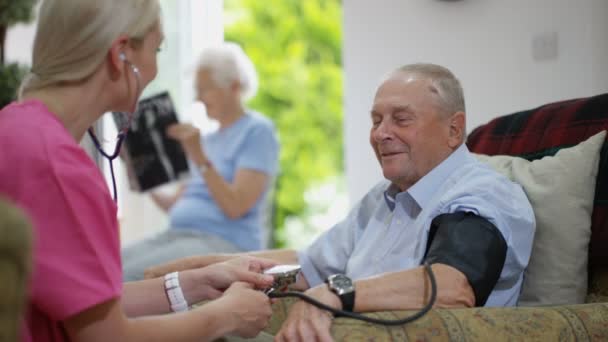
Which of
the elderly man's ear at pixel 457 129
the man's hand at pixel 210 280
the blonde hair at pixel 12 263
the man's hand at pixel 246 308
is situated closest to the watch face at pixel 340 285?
the man's hand at pixel 246 308

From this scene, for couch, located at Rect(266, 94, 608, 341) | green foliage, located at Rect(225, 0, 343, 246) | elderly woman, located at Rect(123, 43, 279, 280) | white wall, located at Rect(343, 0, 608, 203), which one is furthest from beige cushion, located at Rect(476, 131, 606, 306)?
green foliage, located at Rect(225, 0, 343, 246)

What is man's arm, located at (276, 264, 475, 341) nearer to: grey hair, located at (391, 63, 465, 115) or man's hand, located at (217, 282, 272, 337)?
man's hand, located at (217, 282, 272, 337)

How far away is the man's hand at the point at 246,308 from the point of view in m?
1.19

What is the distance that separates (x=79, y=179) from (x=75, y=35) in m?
0.22

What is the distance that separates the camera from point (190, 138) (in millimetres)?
2912

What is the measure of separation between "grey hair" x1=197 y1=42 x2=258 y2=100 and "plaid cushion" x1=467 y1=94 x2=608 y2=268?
1.47 meters

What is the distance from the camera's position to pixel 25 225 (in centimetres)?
59

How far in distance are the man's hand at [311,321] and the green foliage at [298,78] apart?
18.2ft

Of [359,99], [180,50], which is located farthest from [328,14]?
[359,99]

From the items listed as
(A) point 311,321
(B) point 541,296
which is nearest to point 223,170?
(B) point 541,296

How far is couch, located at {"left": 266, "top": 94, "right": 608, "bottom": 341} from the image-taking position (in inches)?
45.6

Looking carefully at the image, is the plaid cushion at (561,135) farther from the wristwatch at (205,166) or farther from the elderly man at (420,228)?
the wristwatch at (205,166)

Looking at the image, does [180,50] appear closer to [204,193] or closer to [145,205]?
[145,205]

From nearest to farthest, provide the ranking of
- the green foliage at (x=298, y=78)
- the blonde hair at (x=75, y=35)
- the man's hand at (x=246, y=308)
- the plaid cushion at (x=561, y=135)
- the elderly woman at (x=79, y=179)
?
the elderly woman at (x=79, y=179)
the blonde hair at (x=75, y=35)
the man's hand at (x=246, y=308)
the plaid cushion at (x=561, y=135)
the green foliage at (x=298, y=78)
